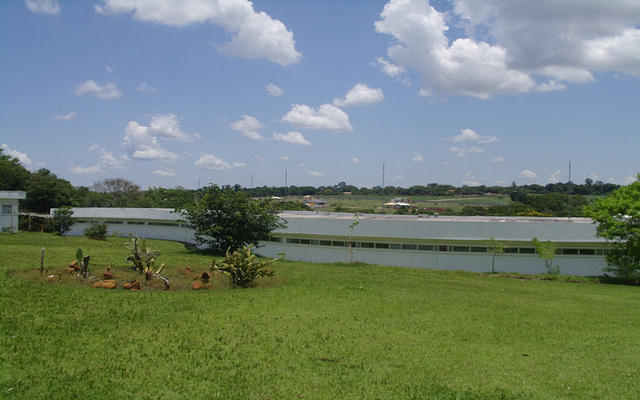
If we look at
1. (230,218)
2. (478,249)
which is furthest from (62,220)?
(478,249)

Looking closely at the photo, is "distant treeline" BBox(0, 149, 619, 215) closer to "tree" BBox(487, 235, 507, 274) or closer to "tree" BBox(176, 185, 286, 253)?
"tree" BBox(176, 185, 286, 253)

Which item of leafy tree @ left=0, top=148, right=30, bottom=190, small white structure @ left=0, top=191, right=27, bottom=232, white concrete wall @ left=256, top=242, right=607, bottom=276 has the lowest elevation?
white concrete wall @ left=256, top=242, right=607, bottom=276

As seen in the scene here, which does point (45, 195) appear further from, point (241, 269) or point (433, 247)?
point (241, 269)

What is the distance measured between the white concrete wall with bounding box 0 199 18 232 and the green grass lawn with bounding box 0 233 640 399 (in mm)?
22076

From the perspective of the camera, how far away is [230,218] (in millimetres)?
23781

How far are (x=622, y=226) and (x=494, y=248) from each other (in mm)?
5219

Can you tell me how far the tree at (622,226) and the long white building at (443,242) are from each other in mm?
1219

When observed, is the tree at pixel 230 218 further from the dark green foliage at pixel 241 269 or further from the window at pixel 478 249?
the window at pixel 478 249

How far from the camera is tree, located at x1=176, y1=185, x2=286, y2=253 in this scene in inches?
933

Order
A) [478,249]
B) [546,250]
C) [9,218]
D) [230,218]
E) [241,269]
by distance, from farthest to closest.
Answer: [9,218] → [230,218] → [478,249] → [546,250] → [241,269]

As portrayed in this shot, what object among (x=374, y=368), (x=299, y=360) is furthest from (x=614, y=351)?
(x=299, y=360)

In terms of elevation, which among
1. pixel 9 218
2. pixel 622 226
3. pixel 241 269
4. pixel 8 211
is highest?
pixel 622 226

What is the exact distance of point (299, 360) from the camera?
711 centimetres

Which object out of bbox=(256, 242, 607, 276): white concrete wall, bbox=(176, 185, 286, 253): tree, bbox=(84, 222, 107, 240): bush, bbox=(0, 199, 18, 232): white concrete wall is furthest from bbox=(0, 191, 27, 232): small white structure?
bbox=(256, 242, 607, 276): white concrete wall
